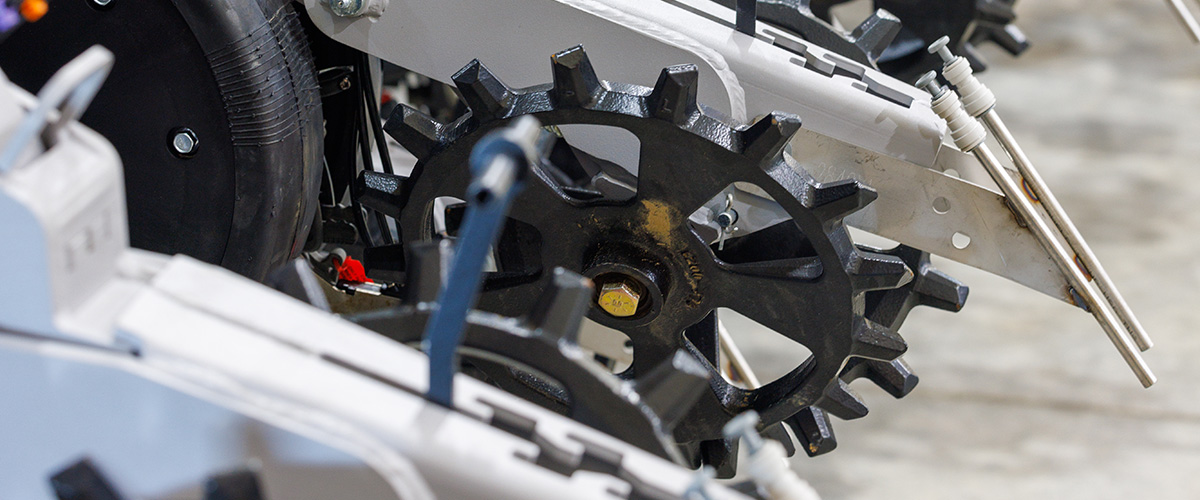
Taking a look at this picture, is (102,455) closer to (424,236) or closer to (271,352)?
(271,352)

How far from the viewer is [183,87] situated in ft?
3.22

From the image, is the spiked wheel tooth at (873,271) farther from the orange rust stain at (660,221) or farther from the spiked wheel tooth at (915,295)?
the spiked wheel tooth at (915,295)

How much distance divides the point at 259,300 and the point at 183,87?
0.44 meters

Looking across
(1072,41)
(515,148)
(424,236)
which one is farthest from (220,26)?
(1072,41)

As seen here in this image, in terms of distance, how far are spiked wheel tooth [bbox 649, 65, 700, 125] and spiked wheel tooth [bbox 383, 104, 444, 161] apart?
210 mm

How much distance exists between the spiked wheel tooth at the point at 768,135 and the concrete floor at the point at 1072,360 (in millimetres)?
1323

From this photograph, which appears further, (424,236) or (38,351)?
(424,236)

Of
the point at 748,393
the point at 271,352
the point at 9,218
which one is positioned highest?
the point at 9,218

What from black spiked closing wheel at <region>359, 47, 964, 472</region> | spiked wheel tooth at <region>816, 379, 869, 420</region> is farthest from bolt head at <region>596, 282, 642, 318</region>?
spiked wheel tooth at <region>816, 379, 869, 420</region>

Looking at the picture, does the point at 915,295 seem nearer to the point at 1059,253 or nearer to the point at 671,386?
the point at 1059,253

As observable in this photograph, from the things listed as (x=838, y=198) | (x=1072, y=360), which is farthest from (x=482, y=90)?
(x=1072, y=360)

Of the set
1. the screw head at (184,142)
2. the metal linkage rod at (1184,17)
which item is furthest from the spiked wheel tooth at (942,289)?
the screw head at (184,142)

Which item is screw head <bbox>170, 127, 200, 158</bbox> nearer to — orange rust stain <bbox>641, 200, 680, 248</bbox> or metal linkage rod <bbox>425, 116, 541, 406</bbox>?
orange rust stain <bbox>641, 200, 680, 248</bbox>

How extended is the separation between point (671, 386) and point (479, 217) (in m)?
0.18
